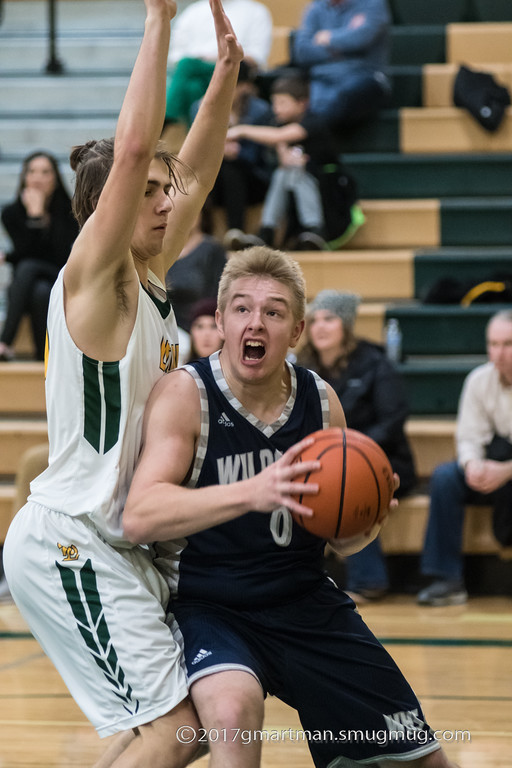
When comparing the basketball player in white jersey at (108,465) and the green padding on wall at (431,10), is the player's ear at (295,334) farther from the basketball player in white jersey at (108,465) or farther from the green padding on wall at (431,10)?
the green padding on wall at (431,10)

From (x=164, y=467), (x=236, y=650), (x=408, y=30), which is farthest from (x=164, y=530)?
(x=408, y=30)

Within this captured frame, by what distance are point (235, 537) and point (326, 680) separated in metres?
0.43

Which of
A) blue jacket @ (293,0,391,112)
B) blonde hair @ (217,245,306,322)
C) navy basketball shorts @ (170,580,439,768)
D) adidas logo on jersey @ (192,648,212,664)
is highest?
blue jacket @ (293,0,391,112)

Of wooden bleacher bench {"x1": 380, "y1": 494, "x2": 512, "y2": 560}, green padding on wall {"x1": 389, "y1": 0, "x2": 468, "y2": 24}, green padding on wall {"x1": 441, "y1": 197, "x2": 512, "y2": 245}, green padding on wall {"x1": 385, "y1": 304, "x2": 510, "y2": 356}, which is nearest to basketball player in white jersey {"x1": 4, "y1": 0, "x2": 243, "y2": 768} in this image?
wooden bleacher bench {"x1": 380, "y1": 494, "x2": 512, "y2": 560}

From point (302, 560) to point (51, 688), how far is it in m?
2.11

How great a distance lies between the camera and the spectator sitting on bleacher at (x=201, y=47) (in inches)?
322

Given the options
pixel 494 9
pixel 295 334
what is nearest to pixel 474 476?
pixel 295 334

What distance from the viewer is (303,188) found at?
24.8 feet

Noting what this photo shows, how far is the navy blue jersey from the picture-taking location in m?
2.82

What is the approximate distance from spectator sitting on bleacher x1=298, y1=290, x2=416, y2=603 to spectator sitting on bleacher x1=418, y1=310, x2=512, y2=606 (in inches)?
11.0

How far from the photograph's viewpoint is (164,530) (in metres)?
2.53

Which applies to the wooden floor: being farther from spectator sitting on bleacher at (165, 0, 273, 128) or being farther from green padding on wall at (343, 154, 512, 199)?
spectator sitting on bleacher at (165, 0, 273, 128)

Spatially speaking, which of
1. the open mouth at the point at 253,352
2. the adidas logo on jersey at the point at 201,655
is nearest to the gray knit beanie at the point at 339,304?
the open mouth at the point at 253,352

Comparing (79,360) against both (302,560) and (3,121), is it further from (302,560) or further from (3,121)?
(3,121)
